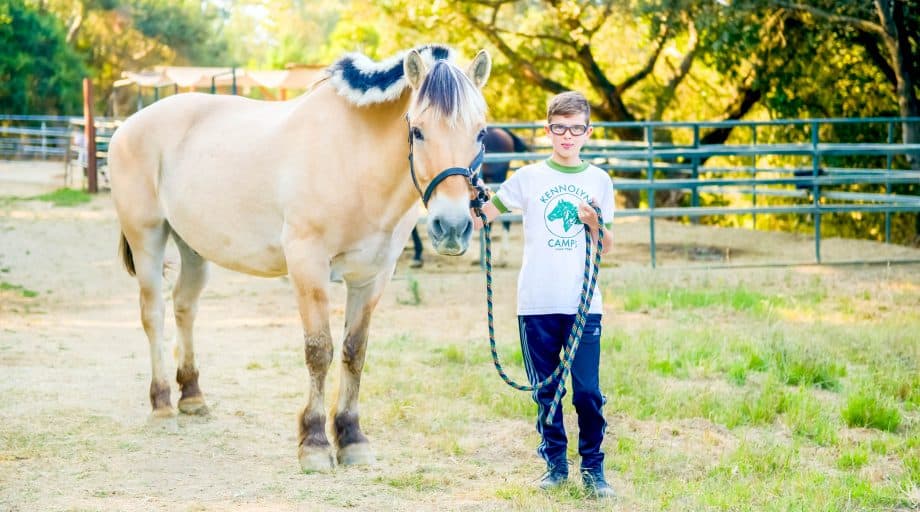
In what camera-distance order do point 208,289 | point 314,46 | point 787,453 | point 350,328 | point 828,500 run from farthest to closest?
point 314,46 < point 208,289 < point 350,328 < point 787,453 < point 828,500

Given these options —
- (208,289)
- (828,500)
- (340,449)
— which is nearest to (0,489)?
(340,449)

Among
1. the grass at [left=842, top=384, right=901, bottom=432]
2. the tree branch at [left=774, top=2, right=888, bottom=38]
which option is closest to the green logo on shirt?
the grass at [left=842, top=384, right=901, bottom=432]

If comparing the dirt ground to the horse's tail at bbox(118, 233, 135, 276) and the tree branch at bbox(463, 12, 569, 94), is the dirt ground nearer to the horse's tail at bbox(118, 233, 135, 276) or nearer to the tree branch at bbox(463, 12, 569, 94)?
the horse's tail at bbox(118, 233, 135, 276)

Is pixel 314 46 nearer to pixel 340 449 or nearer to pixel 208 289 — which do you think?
pixel 208 289

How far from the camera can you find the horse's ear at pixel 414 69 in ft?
12.4

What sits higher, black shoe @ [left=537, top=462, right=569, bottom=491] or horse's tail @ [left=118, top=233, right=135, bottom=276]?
horse's tail @ [left=118, top=233, right=135, bottom=276]

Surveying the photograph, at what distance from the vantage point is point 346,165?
13.8 feet

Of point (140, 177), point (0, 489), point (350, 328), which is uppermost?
point (140, 177)

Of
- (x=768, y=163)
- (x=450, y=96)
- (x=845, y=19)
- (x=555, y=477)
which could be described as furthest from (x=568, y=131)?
(x=768, y=163)

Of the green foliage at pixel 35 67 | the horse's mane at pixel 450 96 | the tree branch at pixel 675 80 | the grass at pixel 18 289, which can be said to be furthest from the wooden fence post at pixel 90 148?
the horse's mane at pixel 450 96

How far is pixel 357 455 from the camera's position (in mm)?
4285

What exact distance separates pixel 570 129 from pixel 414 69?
670mm

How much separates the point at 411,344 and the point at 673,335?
1707 mm

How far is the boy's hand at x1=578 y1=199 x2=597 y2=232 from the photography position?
359 centimetres
